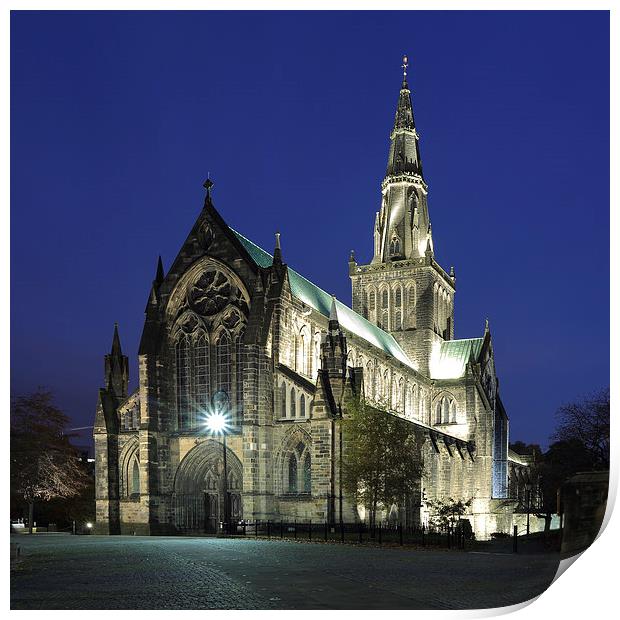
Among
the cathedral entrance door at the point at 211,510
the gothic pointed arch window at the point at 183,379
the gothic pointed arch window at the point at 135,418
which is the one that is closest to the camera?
the cathedral entrance door at the point at 211,510

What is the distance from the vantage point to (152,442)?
4919 centimetres

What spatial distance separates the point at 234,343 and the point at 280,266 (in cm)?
516

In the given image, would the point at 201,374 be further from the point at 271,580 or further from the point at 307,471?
the point at 271,580

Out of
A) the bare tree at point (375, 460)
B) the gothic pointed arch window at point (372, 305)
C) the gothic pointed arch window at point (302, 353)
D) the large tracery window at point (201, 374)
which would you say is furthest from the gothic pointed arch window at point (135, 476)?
the gothic pointed arch window at point (372, 305)

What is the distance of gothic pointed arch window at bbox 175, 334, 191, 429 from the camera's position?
50.0 metres

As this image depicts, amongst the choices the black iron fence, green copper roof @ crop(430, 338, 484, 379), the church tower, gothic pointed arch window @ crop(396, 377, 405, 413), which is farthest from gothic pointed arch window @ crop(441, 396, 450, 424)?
the black iron fence

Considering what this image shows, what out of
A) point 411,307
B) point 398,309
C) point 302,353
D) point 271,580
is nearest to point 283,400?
point 302,353

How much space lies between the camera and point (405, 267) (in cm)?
7962

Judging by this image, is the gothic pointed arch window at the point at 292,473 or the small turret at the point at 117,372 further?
the small turret at the point at 117,372

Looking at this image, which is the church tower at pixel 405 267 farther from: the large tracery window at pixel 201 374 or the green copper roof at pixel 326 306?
the large tracery window at pixel 201 374

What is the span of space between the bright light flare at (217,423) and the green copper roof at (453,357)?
33308 millimetres

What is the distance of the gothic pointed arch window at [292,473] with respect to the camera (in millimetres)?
46625

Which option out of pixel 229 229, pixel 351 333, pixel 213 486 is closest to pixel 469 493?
pixel 351 333

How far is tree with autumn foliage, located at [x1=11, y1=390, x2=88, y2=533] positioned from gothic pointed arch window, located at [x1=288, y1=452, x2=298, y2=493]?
1189cm
